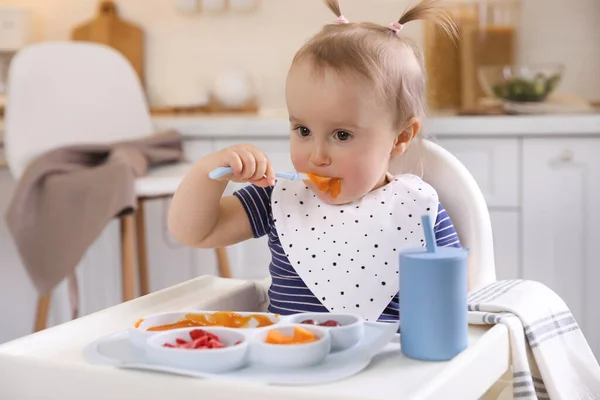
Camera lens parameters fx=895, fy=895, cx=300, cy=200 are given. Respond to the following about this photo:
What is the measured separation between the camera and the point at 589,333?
2295 millimetres

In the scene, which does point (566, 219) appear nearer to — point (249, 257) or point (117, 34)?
point (249, 257)

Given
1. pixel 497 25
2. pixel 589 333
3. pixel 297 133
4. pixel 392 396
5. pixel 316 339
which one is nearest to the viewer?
pixel 392 396

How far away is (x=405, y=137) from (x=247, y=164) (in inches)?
13.1

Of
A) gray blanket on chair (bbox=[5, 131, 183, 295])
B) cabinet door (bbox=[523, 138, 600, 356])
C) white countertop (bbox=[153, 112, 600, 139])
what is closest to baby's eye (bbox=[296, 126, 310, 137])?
white countertop (bbox=[153, 112, 600, 139])

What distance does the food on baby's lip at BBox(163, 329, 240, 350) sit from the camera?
83 centimetres

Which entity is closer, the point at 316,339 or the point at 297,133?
the point at 316,339

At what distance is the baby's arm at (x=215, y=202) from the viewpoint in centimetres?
104

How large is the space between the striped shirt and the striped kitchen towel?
4.6 inches

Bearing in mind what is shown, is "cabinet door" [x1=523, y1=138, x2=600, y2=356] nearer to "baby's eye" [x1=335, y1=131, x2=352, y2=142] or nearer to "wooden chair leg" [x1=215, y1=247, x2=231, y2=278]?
"wooden chair leg" [x1=215, y1=247, x2=231, y2=278]

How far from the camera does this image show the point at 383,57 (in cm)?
119

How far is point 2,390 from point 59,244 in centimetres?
148

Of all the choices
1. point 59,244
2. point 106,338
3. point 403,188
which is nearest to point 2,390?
point 106,338

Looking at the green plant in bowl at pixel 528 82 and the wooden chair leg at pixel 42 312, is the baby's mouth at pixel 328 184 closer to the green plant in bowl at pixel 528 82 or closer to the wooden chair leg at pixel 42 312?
the green plant in bowl at pixel 528 82

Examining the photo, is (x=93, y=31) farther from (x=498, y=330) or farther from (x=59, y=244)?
(x=498, y=330)
